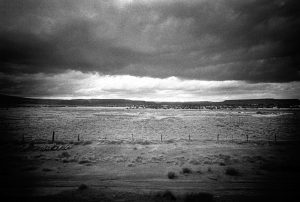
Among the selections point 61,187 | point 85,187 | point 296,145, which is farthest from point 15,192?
point 296,145

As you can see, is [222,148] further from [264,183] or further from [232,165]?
[264,183]

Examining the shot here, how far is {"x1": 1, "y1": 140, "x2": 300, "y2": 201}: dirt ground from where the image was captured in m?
11.7

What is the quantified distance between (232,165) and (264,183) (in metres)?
4.59

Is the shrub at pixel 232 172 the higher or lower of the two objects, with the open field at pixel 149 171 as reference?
higher

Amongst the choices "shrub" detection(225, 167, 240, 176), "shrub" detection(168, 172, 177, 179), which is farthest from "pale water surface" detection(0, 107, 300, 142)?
"shrub" detection(225, 167, 240, 176)

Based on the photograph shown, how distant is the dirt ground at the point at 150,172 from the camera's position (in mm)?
11664

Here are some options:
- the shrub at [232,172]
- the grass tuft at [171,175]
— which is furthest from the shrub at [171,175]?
the shrub at [232,172]

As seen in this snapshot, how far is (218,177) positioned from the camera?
14.7 m

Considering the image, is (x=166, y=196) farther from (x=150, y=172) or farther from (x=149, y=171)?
(x=149, y=171)

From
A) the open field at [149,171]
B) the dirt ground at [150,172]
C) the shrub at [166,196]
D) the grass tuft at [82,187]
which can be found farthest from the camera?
the grass tuft at [82,187]

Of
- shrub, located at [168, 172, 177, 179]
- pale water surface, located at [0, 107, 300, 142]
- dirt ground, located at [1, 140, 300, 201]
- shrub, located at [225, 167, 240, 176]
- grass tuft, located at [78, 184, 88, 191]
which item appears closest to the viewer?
dirt ground, located at [1, 140, 300, 201]

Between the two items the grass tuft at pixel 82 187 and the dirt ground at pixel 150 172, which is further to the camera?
the grass tuft at pixel 82 187

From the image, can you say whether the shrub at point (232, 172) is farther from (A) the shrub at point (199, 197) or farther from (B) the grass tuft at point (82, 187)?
(B) the grass tuft at point (82, 187)

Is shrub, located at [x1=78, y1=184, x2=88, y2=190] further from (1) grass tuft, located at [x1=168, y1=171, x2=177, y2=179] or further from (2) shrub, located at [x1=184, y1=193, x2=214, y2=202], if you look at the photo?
(2) shrub, located at [x1=184, y1=193, x2=214, y2=202]
